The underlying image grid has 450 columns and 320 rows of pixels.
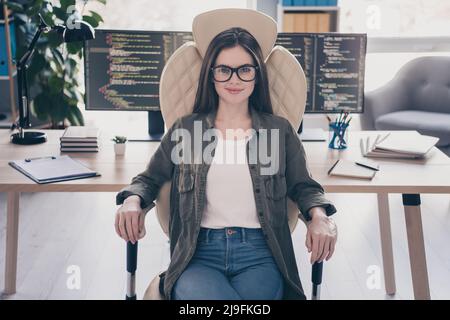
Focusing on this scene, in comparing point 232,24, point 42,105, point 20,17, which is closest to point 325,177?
point 232,24

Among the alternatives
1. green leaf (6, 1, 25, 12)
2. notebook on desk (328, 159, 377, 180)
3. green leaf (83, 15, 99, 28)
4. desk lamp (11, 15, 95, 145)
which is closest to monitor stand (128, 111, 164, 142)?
desk lamp (11, 15, 95, 145)

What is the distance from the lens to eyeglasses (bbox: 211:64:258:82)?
206 centimetres

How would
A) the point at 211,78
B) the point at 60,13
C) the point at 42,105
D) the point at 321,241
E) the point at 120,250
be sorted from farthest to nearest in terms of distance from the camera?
1. the point at 42,105
2. the point at 60,13
3. the point at 120,250
4. the point at 211,78
5. the point at 321,241

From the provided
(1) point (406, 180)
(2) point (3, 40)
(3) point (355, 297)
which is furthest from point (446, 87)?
(2) point (3, 40)

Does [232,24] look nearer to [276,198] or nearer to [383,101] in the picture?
[276,198]

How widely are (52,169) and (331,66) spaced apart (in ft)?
3.88

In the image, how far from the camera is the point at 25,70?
8.31 feet

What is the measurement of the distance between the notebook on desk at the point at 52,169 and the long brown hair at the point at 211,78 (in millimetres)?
438

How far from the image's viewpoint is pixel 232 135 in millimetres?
2117

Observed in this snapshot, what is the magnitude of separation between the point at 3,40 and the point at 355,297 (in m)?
2.71

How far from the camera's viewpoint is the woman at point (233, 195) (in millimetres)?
1853

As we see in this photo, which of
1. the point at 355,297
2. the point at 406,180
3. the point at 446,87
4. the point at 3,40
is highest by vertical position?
the point at 3,40
